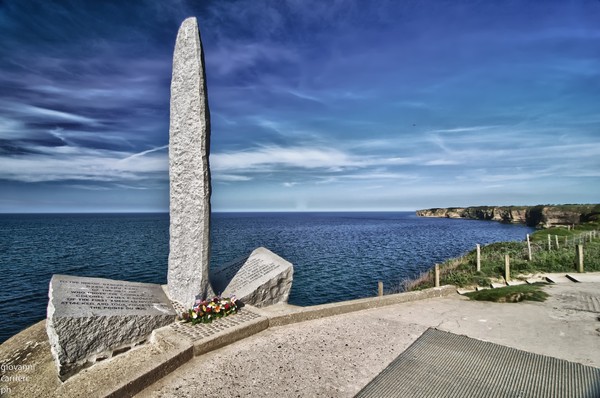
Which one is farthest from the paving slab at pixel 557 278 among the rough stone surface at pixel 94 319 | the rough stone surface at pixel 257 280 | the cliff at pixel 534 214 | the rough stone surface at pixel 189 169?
the cliff at pixel 534 214

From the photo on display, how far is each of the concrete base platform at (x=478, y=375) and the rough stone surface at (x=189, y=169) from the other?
16.2 feet

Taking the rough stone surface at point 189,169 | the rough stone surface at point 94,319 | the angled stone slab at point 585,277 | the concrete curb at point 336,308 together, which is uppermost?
the rough stone surface at point 189,169

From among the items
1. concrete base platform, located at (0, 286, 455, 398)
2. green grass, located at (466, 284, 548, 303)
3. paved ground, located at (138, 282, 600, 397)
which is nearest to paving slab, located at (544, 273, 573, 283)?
green grass, located at (466, 284, 548, 303)

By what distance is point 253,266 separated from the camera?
10.5 m

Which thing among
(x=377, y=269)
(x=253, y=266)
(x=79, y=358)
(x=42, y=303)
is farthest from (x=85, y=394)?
(x=377, y=269)

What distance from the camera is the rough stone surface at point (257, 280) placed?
925 centimetres

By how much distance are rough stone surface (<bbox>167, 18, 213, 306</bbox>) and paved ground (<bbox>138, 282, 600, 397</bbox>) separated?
8.50ft

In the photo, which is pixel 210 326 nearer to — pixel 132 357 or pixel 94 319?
pixel 132 357

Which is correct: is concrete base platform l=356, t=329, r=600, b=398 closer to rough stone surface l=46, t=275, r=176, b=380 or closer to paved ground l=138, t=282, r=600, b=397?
paved ground l=138, t=282, r=600, b=397

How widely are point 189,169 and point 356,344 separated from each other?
552 centimetres

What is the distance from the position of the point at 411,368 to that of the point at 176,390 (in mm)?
3738

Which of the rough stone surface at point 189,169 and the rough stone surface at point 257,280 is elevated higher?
the rough stone surface at point 189,169

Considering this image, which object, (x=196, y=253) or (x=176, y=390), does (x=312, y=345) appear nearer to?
(x=176, y=390)

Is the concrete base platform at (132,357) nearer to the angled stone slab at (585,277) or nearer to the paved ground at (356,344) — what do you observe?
the paved ground at (356,344)
